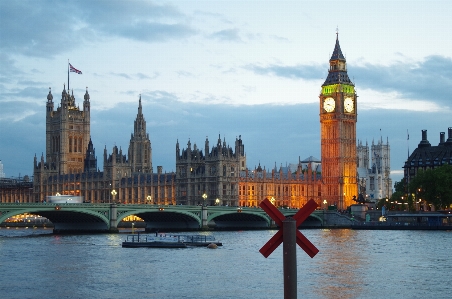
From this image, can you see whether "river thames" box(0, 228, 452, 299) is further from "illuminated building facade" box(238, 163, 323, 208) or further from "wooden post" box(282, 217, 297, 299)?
"illuminated building facade" box(238, 163, 323, 208)

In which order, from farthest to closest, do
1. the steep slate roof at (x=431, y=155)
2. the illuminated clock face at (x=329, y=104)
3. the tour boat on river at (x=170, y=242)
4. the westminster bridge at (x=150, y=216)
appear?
the steep slate roof at (x=431, y=155), the illuminated clock face at (x=329, y=104), the westminster bridge at (x=150, y=216), the tour boat on river at (x=170, y=242)

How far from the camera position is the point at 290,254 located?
14469 mm

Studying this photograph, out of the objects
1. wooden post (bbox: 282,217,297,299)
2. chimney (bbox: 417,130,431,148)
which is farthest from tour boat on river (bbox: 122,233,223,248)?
chimney (bbox: 417,130,431,148)

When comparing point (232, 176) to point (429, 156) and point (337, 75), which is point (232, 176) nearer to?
point (337, 75)

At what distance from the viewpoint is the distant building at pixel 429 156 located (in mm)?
143875

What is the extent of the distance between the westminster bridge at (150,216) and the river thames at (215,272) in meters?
10.7

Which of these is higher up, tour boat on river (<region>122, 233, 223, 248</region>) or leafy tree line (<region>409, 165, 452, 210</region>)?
leafy tree line (<region>409, 165, 452, 210</region>)

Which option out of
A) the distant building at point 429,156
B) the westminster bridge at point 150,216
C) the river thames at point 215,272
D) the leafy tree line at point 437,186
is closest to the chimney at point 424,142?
the distant building at point 429,156

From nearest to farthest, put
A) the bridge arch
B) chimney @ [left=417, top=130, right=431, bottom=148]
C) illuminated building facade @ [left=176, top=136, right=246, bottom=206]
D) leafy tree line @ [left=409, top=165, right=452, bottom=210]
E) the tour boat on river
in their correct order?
the tour boat on river < the bridge arch < leafy tree line @ [left=409, top=165, right=452, bottom=210] < illuminated building facade @ [left=176, top=136, right=246, bottom=206] < chimney @ [left=417, top=130, right=431, bottom=148]

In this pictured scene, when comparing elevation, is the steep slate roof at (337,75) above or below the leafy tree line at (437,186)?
above

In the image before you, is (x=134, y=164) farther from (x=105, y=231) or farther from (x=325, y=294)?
(x=325, y=294)

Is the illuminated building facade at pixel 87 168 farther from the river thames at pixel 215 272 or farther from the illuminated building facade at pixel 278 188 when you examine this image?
the river thames at pixel 215 272

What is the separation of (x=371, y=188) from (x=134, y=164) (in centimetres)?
6436

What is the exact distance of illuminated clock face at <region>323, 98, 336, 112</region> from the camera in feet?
458
